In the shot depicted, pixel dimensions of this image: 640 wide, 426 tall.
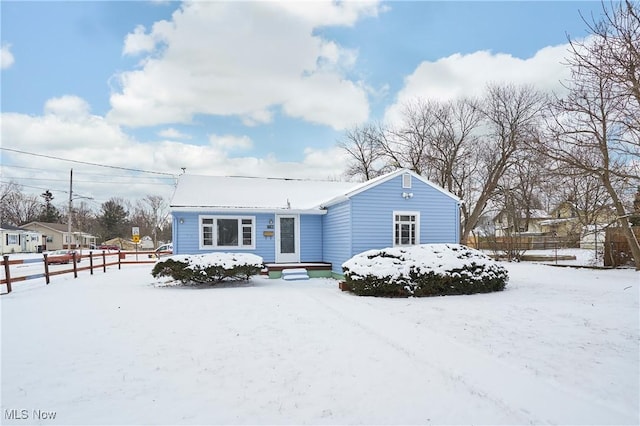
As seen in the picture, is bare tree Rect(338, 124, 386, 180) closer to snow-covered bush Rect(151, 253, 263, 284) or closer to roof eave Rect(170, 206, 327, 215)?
roof eave Rect(170, 206, 327, 215)

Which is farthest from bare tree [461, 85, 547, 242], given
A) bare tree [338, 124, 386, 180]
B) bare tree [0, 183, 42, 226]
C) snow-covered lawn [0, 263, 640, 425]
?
bare tree [0, 183, 42, 226]

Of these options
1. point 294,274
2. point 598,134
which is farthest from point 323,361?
point 598,134

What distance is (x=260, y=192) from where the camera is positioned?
54.1 ft

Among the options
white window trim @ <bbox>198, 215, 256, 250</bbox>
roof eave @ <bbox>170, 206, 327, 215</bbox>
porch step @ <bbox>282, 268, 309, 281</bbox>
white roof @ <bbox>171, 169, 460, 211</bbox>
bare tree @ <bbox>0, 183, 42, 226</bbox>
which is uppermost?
bare tree @ <bbox>0, 183, 42, 226</bbox>

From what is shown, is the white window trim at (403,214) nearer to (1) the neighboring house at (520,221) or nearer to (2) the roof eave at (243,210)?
(2) the roof eave at (243,210)

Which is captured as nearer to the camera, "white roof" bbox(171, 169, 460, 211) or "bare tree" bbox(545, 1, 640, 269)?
"bare tree" bbox(545, 1, 640, 269)

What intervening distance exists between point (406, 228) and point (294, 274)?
4.47 meters

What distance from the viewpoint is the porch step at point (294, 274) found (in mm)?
13461

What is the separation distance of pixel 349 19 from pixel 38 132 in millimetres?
17323

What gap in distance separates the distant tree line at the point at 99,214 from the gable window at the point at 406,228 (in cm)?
4420

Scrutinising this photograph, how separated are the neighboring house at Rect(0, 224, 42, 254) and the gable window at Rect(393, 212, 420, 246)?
42.2m

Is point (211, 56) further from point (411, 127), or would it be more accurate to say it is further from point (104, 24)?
point (411, 127)

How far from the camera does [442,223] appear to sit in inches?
561

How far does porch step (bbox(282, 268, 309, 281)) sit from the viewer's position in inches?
530
